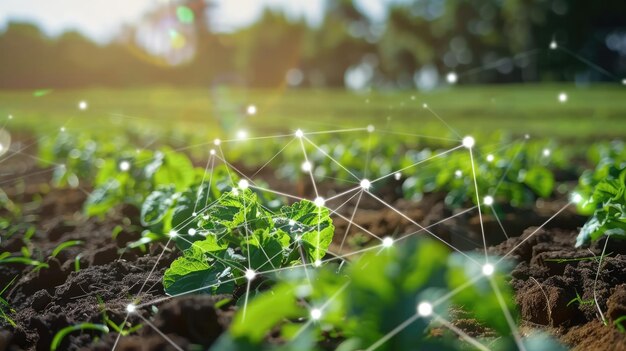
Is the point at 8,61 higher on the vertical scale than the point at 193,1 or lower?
lower

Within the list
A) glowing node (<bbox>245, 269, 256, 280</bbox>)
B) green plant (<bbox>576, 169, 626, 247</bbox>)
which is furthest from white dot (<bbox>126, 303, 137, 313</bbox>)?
green plant (<bbox>576, 169, 626, 247</bbox>)

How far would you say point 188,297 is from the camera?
5.38 ft

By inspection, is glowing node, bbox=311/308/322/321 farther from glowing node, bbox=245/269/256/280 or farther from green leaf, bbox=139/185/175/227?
green leaf, bbox=139/185/175/227

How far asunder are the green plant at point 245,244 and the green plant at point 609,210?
3.45ft

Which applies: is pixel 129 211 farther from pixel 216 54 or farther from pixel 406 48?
pixel 216 54

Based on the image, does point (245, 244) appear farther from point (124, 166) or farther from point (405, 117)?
point (405, 117)

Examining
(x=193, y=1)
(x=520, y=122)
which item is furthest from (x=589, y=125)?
(x=193, y=1)

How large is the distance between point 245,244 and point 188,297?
0.45 meters

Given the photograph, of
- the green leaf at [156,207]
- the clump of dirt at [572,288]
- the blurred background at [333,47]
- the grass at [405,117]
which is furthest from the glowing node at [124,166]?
the blurred background at [333,47]

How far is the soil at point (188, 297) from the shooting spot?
1.64 m

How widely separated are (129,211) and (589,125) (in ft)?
35.7

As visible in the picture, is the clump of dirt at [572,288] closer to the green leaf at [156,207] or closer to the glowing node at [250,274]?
the glowing node at [250,274]

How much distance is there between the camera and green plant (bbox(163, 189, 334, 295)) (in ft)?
6.59

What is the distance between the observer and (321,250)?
6.59 ft
